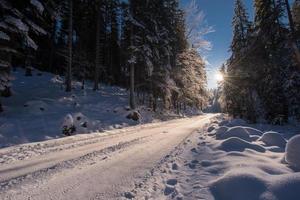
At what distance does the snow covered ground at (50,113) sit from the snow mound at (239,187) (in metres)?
8.38

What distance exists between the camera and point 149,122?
2177cm

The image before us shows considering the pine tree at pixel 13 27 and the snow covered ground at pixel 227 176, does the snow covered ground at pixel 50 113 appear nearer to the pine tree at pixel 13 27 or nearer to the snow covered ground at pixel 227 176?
the pine tree at pixel 13 27

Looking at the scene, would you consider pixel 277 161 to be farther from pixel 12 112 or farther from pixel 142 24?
pixel 142 24

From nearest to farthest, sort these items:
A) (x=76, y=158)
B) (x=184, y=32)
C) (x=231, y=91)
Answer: (x=76, y=158)
(x=184, y=32)
(x=231, y=91)

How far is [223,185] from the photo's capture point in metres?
4.20

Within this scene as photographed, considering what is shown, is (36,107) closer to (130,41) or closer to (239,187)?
(130,41)

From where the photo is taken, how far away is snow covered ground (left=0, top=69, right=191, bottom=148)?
11888mm

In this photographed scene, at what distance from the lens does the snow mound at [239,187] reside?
148 inches

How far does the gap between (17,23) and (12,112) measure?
5167 millimetres

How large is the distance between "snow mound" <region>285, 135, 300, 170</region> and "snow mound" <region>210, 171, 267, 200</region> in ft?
5.24

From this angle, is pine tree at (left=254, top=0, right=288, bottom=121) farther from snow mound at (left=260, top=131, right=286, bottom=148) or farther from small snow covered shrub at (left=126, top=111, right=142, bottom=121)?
snow mound at (left=260, top=131, right=286, bottom=148)

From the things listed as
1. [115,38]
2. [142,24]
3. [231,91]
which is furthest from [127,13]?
[115,38]

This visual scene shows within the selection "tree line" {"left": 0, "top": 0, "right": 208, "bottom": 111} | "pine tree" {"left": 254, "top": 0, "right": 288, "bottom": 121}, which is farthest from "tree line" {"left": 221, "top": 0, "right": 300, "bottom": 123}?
"tree line" {"left": 0, "top": 0, "right": 208, "bottom": 111}

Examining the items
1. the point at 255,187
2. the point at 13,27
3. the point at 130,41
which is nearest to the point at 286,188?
the point at 255,187
